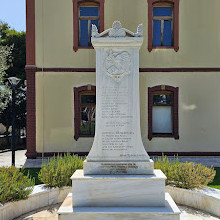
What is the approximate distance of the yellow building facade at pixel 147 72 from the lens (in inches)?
454

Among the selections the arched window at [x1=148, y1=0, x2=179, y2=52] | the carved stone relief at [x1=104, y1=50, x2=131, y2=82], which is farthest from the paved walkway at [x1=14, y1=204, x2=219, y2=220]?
the arched window at [x1=148, y1=0, x2=179, y2=52]

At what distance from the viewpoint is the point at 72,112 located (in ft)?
38.0

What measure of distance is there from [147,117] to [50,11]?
722cm

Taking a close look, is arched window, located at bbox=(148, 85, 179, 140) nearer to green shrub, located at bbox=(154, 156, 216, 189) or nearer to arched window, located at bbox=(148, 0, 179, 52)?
arched window, located at bbox=(148, 0, 179, 52)

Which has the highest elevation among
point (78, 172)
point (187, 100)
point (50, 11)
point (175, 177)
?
point (50, 11)

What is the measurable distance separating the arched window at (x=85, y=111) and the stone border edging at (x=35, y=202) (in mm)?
6236

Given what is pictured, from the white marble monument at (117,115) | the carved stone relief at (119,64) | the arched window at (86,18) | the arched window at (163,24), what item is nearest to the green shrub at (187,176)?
the white marble monument at (117,115)

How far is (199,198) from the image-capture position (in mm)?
5090

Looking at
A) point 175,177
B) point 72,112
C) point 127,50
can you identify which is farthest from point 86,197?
point 72,112

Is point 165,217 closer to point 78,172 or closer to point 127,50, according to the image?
point 78,172

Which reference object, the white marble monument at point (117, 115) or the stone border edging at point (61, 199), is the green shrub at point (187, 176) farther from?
the white marble monument at point (117, 115)

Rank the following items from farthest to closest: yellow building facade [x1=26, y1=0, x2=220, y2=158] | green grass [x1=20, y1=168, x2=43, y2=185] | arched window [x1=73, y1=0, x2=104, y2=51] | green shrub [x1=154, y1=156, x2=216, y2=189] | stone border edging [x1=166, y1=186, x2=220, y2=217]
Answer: arched window [x1=73, y1=0, x2=104, y2=51]
yellow building facade [x1=26, y1=0, x2=220, y2=158]
green grass [x1=20, y1=168, x2=43, y2=185]
green shrub [x1=154, y1=156, x2=216, y2=189]
stone border edging [x1=166, y1=186, x2=220, y2=217]

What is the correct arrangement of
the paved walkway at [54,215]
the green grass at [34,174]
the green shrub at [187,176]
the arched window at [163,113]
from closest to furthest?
the paved walkway at [54,215], the green shrub at [187,176], the green grass at [34,174], the arched window at [163,113]

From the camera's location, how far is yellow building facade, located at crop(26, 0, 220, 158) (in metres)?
11.5
